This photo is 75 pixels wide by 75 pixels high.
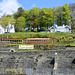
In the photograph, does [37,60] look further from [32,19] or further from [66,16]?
[32,19]

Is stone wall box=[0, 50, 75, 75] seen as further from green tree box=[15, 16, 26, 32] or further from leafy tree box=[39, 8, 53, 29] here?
green tree box=[15, 16, 26, 32]

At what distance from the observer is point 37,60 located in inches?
809

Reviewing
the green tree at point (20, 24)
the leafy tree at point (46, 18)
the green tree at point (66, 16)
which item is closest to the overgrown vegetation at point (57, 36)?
the leafy tree at point (46, 18)

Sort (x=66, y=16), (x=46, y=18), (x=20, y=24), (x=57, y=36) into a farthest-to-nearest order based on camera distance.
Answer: (x=20, y=24) < (x=66, y=16) < (x=46, y=18) < (x=57, y=36)

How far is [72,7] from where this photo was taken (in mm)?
64438

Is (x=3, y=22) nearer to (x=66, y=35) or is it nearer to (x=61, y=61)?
(x=66, y=35)

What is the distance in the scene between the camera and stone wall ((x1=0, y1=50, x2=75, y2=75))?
18438 millimetres

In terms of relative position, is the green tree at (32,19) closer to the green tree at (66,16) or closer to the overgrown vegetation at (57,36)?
the green tree at (66,16)

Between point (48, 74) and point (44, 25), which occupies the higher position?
point (44, 25)

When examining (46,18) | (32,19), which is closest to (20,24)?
(32,19)

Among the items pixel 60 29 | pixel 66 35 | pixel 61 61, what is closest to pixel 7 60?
pixel 61 61

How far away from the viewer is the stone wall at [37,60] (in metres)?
18.4

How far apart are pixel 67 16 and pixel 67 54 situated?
33.8 meters

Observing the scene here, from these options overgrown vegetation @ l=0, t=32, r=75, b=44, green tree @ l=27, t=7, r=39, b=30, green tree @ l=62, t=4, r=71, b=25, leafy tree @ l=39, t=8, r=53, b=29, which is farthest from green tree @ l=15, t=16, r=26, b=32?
green tree @ l=62, t=4, r=71, b=25
